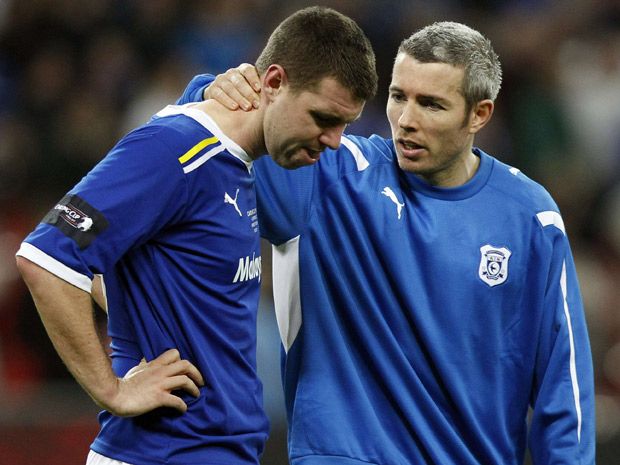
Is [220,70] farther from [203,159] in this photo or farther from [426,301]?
[203,159]

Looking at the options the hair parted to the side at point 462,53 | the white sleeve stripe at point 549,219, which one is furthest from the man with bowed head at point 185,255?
the white sleeve stripe at point 549,219

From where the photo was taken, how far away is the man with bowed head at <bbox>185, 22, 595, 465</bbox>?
13.1ft

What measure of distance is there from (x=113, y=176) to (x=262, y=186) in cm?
72

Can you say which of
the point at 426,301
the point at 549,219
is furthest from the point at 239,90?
the point at 549,219

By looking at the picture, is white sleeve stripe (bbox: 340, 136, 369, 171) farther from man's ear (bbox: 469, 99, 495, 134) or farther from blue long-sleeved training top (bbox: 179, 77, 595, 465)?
man's ear (bbox: 469, 99, 495, 134)

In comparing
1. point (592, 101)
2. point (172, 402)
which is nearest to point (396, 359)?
point (172, 402)

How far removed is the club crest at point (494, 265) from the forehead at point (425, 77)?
0.54 m

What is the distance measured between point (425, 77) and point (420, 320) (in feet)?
2.63

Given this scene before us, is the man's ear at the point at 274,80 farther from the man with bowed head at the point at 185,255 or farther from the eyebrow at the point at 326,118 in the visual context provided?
the eyebrow at the point at 326,118

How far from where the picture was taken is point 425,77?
4012 millimetres

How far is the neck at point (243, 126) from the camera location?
358 cm

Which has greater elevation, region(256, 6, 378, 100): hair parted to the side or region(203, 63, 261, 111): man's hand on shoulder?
region(256, 6, 378, 100): hair parted to the side

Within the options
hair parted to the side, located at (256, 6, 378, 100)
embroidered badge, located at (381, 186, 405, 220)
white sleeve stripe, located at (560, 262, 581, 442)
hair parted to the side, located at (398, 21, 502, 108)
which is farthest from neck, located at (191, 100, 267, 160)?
white sleeve stripe, located at (560, 262, 581, 442)

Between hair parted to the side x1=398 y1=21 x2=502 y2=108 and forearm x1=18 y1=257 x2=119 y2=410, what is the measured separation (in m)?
1.45
